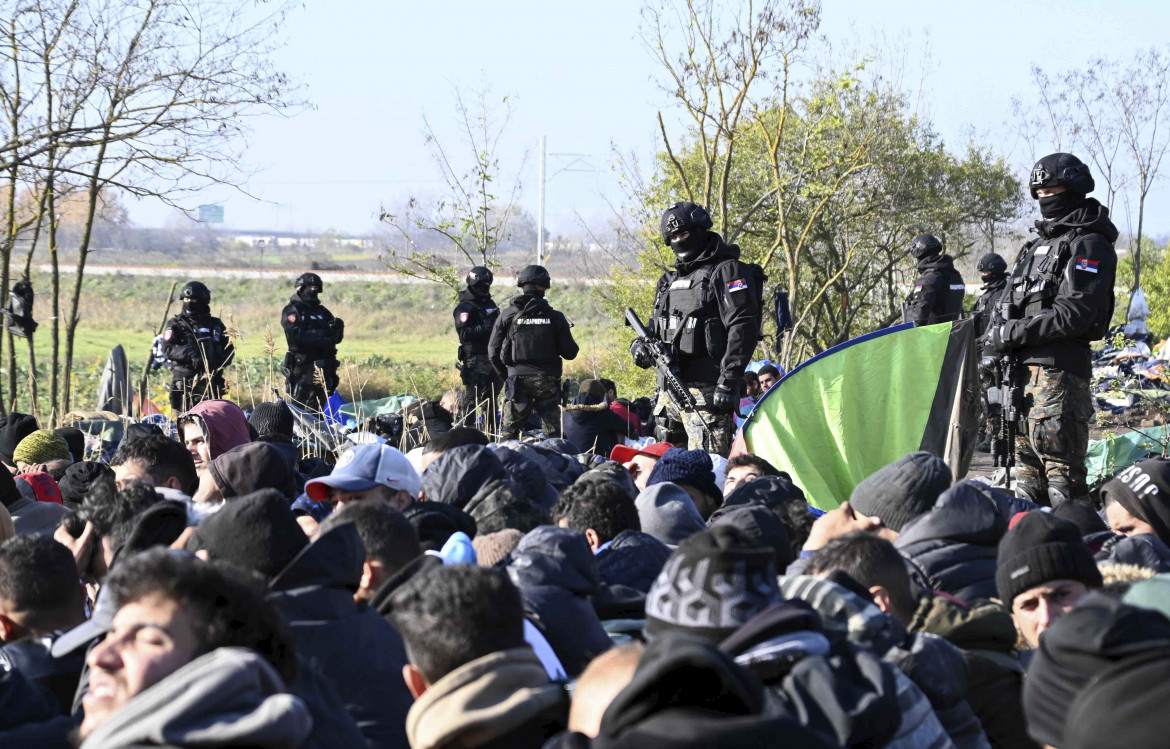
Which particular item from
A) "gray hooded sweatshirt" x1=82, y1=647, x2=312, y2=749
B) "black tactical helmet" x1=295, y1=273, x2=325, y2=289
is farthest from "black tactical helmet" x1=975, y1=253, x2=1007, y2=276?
"gray hooded sweatshirt" x1=82, y1=647, x2=312, y2=749

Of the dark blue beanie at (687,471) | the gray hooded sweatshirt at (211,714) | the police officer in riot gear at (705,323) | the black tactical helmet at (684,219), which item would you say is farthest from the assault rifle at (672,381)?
the gray hooded sweatshirt at (211,714)

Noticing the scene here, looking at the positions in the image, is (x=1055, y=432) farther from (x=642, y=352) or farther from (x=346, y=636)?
(x=346, y=636)

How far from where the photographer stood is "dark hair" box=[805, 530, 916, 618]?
9.60 ft

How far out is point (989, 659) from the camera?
9.62 ft

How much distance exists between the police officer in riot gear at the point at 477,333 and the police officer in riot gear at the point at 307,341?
133cm

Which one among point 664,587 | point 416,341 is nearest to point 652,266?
point 664,587

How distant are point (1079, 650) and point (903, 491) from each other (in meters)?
2.28

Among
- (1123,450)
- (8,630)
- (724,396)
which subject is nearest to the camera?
(8,630)

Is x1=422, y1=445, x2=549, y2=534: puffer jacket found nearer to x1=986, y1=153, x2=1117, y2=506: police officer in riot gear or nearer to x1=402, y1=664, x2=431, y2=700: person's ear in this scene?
x1=402, y1=664, x2=431, y2=700: person's ear

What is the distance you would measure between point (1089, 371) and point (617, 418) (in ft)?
12.7

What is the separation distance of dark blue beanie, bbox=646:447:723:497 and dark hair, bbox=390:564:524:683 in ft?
8.98

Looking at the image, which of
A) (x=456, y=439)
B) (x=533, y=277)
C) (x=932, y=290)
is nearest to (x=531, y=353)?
(x=533, y=277)

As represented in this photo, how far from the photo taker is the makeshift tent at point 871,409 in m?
6.74

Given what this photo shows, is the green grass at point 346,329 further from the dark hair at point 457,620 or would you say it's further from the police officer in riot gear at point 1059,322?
the dark hair at point 457,620
